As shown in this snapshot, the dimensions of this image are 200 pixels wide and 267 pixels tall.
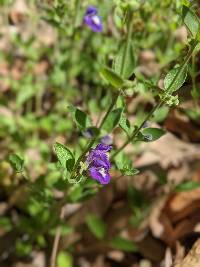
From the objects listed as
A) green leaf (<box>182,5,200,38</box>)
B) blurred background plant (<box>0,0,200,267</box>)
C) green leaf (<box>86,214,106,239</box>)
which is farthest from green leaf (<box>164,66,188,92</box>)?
green leaf (<box>86,214,106,239</box>)

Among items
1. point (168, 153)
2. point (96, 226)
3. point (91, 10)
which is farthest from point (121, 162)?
point (168, 153)

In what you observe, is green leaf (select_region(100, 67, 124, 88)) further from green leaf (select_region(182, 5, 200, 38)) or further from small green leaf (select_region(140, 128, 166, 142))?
small green leaf (select_region(140, 128, 166, 142))

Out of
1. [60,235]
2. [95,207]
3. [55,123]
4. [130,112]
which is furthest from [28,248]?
[130,112]

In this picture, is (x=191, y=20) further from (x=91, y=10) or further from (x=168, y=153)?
(x=168, y=153)

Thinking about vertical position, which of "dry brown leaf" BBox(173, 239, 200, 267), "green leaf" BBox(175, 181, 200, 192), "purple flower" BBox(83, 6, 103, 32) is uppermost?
"purple flower" BBox(83, 6, 103, 32)

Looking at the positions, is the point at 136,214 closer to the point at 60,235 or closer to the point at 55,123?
the point at 60,235

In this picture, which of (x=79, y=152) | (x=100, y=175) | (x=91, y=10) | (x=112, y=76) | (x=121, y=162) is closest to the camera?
(x=112, y=76)
